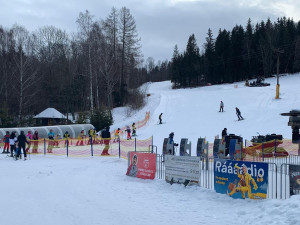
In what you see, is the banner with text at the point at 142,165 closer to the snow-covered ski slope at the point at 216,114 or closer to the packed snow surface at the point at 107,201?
the packed snow surface at the point at 107,201

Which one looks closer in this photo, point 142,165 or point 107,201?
point 107,201

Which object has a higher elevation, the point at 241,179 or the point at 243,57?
the point at 243,57

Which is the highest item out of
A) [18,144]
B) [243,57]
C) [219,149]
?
[243,57]

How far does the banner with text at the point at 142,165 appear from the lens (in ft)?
44.1

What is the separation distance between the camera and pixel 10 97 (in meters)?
54.7

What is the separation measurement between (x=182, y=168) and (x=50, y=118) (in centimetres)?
4358

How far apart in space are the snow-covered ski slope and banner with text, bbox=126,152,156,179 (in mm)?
10180

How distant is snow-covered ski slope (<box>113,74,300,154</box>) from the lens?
3099 cm

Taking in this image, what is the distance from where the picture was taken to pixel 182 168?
12008 mm

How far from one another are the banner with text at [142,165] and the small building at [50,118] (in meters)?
38.2

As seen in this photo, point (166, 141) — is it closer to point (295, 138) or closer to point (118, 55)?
point (295, 138)

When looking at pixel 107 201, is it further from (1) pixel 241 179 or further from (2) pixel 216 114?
(2) pixel 216 114

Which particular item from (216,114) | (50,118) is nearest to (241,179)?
(216,114)

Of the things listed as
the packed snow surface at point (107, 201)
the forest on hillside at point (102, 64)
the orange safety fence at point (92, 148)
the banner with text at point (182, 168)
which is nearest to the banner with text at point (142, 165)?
the packed snow surface at point (107, 201)
